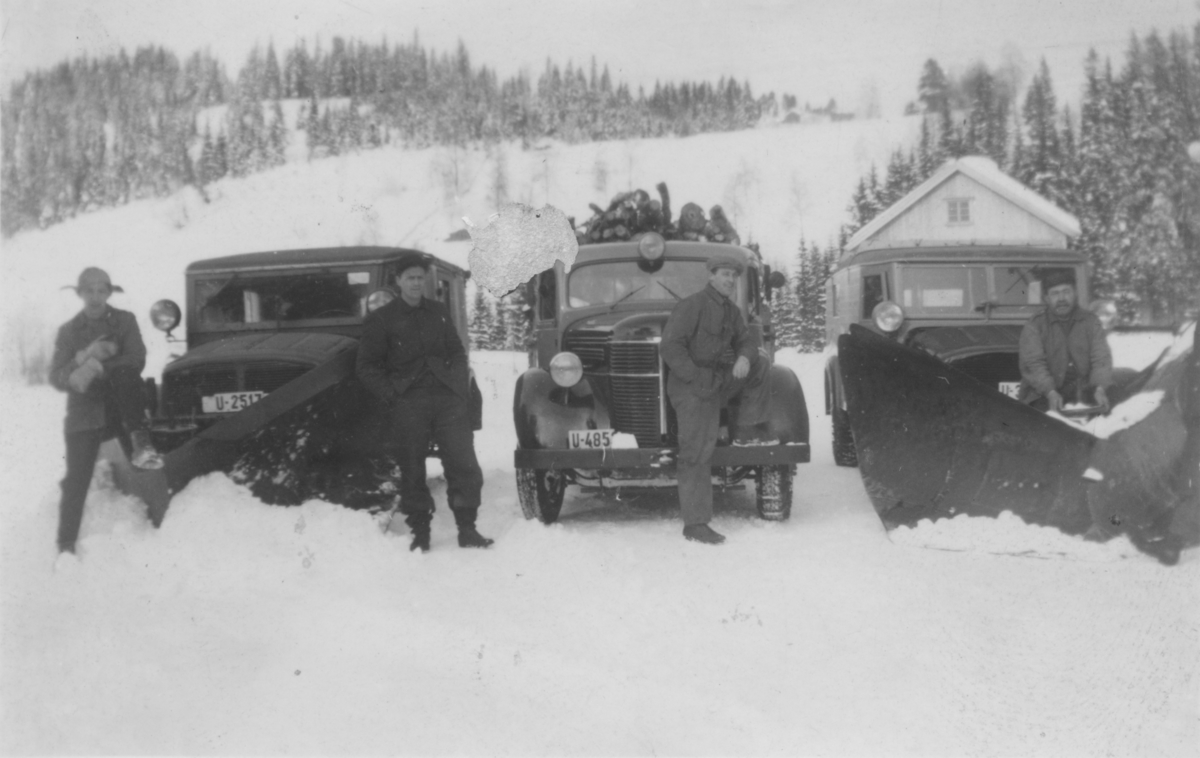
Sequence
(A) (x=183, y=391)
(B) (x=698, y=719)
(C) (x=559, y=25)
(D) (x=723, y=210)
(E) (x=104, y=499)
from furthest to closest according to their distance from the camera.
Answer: (D) (x=723, y=210)
(A) (x=183, y=391)
(C) (x=559, y=25)
(E) (x=104, y=499)
(B) (x=698, y=719)

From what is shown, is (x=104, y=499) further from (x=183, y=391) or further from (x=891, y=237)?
(x=891, y=237)

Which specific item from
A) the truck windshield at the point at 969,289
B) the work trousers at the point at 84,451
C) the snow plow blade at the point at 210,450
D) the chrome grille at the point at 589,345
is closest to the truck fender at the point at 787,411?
the chrome grille at the point at 589,345

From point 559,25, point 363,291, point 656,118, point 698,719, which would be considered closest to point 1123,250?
point 656,118

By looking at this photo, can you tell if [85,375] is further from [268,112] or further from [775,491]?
[775,491]

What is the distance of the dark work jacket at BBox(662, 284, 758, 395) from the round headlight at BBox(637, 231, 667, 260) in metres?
0.73

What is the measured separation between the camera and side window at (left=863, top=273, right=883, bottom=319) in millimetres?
6277

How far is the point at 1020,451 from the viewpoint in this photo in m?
4.43

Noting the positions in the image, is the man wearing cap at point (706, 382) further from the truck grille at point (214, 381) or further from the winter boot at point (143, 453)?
the winter boot at point (143, 453)

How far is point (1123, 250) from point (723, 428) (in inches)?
97.5

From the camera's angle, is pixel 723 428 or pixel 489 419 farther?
pixel 489 419

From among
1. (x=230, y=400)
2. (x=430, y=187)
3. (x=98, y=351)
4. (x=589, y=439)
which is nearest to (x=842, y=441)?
(x=589, y=439)

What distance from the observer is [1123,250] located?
514 centimetres

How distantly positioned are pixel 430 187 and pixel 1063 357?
11.6 ft

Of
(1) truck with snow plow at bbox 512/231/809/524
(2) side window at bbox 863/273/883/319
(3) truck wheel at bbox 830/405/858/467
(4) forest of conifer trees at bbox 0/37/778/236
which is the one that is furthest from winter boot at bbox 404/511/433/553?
(3) truck wheel at bbox 830/405/858/467
